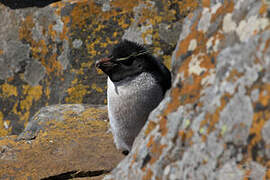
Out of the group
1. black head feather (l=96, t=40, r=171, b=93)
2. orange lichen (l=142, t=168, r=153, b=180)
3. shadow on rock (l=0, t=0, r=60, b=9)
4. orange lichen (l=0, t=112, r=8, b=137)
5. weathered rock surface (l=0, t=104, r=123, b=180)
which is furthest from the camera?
shadow on rock (l=0, t=0, r=60, b=9)

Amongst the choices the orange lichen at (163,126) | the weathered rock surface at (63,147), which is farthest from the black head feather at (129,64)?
the orange lichen at (163,126)

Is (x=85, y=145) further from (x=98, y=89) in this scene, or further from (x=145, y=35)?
(x=145, y=35)

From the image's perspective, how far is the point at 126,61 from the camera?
Result: 412 centimetres

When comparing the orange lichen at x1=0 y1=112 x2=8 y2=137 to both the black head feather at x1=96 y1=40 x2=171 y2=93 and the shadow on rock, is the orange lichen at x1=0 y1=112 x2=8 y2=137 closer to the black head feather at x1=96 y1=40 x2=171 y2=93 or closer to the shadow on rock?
the shadow on rock

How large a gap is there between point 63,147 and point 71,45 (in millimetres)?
1993

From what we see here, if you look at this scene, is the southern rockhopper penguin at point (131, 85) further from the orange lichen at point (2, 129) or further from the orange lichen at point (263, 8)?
the orange lichen at point (2, 129)

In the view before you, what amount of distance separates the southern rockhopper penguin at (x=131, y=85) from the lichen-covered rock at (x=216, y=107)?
142cm

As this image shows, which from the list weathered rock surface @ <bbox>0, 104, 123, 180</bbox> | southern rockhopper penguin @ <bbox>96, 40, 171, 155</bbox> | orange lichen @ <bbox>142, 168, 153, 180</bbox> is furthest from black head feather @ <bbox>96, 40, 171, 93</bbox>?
orange lichen @ <bbox>142, 168, 153, 180</bbox>

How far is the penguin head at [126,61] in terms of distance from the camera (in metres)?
4.10

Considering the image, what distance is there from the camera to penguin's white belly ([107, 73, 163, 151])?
402 centimetres

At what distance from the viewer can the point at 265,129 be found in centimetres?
186

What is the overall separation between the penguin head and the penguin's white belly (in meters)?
0.07

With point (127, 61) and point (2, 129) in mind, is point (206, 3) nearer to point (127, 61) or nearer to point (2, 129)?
point (127, 61)

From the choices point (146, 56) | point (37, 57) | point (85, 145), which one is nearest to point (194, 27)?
point (146, 56)
